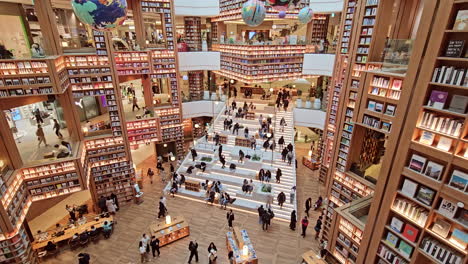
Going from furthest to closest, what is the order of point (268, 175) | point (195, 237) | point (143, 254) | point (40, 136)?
point (268, 175) → point (40, 136) → point (195, 237) → point (143, 254)

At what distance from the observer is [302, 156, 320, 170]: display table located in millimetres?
17034

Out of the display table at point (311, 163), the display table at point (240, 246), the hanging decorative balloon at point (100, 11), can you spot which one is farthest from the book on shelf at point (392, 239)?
the display table at point (311, 163)

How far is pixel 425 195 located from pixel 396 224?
1.00 metres

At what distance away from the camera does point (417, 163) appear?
5.02 m

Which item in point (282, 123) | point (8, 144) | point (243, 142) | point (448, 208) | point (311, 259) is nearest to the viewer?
point (448, 208)

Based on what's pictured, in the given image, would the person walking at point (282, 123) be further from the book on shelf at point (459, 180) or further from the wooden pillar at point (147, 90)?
the book on shelf at point (459, 180)

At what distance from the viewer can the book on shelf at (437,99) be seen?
14.9 feet

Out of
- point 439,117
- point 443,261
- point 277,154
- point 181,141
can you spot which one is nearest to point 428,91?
point 439,117

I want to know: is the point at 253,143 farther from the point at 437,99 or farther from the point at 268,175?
the point at 437,99

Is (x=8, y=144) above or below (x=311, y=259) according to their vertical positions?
above

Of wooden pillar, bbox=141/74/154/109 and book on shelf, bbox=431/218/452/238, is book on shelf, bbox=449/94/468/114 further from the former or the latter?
wooden pillar, bbox=141/74/154/109

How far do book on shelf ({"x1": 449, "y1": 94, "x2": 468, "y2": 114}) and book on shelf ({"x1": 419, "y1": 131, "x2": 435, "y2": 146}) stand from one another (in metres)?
0.56

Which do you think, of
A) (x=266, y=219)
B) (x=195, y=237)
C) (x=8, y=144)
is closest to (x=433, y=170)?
(x=266, y=219)

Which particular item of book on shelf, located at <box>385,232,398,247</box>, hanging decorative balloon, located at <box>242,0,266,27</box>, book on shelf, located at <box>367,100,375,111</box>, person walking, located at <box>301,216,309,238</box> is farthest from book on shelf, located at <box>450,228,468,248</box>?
hanging decorative balloon, located at <box>242,0,266,27</box>
